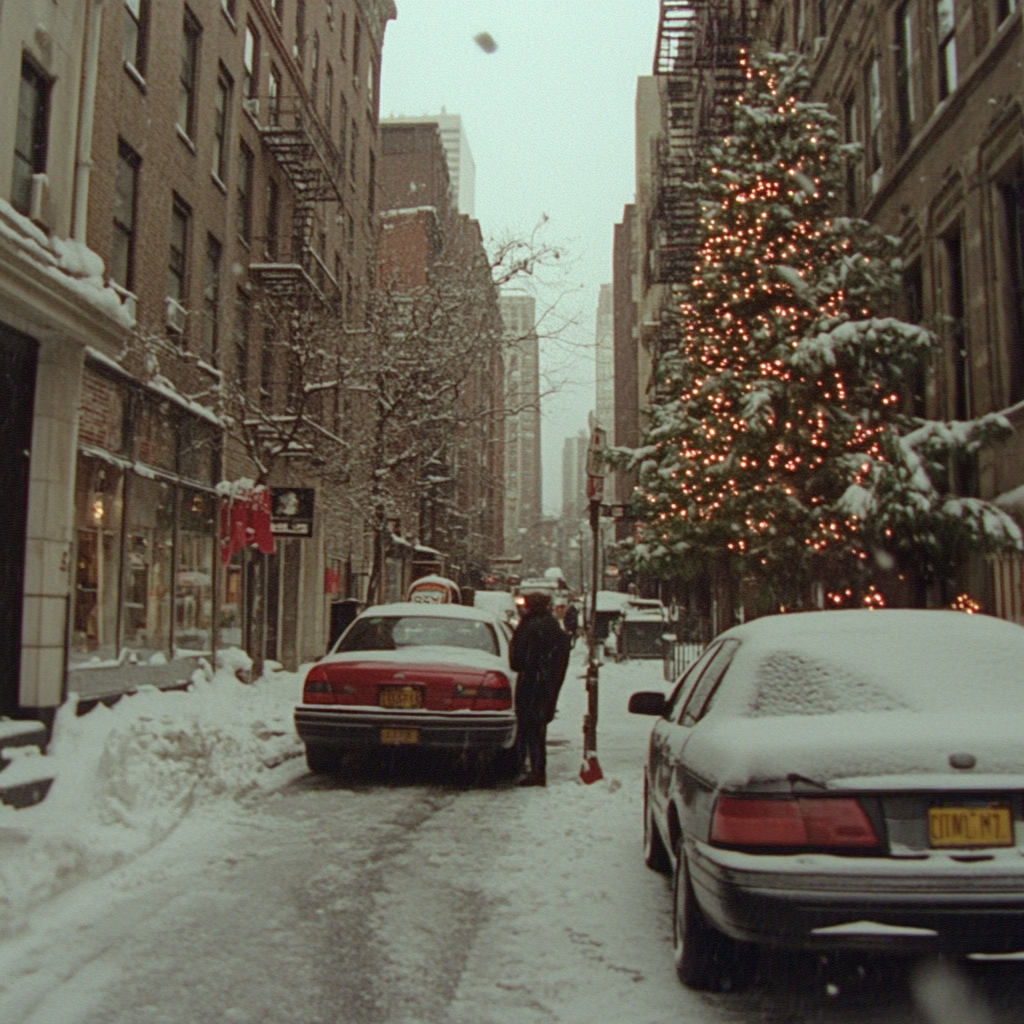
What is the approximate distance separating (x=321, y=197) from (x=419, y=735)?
1938 cm

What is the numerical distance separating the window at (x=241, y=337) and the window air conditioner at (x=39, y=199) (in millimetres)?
10174

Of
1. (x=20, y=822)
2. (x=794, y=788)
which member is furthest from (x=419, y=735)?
(x=794, y=788)

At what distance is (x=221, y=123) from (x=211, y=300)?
3.49 m

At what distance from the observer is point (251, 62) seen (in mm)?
22781

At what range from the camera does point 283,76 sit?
24984 millimetres

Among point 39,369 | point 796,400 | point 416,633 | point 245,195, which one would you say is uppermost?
point 245,195

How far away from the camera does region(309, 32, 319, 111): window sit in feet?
90.9

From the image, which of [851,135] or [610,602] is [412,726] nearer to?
[851,135]

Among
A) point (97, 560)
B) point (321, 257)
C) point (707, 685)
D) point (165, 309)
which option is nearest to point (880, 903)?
point (707, 685)

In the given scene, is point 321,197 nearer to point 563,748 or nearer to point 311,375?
point 311,375

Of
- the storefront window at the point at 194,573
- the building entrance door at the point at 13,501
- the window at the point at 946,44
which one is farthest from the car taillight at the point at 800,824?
the window at the point at 946,44

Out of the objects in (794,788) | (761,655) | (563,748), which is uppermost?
(761,655)

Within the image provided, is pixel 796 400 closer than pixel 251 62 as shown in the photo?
Yes

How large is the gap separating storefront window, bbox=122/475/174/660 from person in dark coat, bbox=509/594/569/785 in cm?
692
